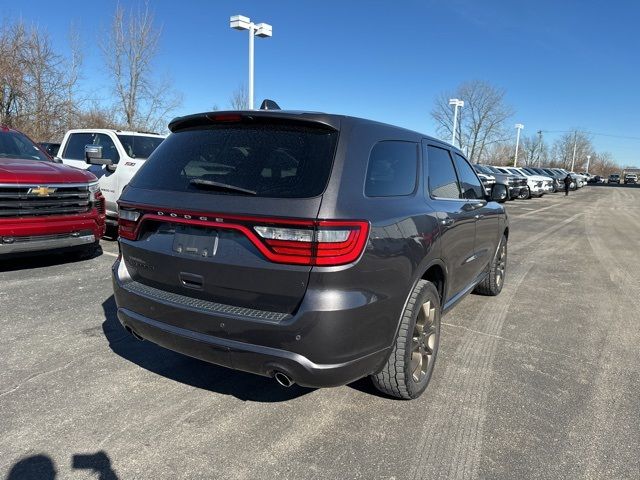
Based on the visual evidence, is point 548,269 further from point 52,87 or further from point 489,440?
point 52,87

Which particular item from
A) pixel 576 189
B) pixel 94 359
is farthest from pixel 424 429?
pixel 576 189

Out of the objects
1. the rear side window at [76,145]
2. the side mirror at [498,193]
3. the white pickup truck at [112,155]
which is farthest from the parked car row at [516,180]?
the rear side window at [76,145]

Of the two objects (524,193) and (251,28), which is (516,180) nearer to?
(524,193)

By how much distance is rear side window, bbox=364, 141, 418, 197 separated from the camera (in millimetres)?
2748

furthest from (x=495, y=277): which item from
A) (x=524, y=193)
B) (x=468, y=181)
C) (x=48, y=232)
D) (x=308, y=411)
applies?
(x=524, y=193)

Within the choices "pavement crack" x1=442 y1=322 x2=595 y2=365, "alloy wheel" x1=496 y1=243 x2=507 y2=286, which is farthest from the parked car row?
"pavement crack" x1=442 y1=322 x2=595 y2=365

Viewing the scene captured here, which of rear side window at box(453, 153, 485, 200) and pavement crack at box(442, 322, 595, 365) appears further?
rear side window at box(453, 153, 485, 200)

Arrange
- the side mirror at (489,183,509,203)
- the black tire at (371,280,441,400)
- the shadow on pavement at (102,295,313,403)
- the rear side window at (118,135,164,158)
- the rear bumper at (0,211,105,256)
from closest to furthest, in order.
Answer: the black tire at (371,280,441,400), the shadow on pavement at (102,295,313,403), the rear bumper at (0,211,105,256), the side mirror at (489,183,509,203), the rear side window at (118,135,164,158)

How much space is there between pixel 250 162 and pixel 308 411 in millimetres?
1603

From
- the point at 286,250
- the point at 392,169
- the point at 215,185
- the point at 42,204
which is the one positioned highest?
the point at 392,169

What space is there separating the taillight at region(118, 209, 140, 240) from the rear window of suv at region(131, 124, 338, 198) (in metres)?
0.19

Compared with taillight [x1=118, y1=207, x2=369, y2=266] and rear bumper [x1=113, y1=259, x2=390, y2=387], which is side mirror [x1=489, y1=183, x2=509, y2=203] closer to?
rear bumper [x1=113, y1=259, x2=390, y2=387]

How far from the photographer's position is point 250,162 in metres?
2.68

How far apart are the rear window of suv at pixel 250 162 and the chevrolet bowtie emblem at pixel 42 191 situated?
3435mm
